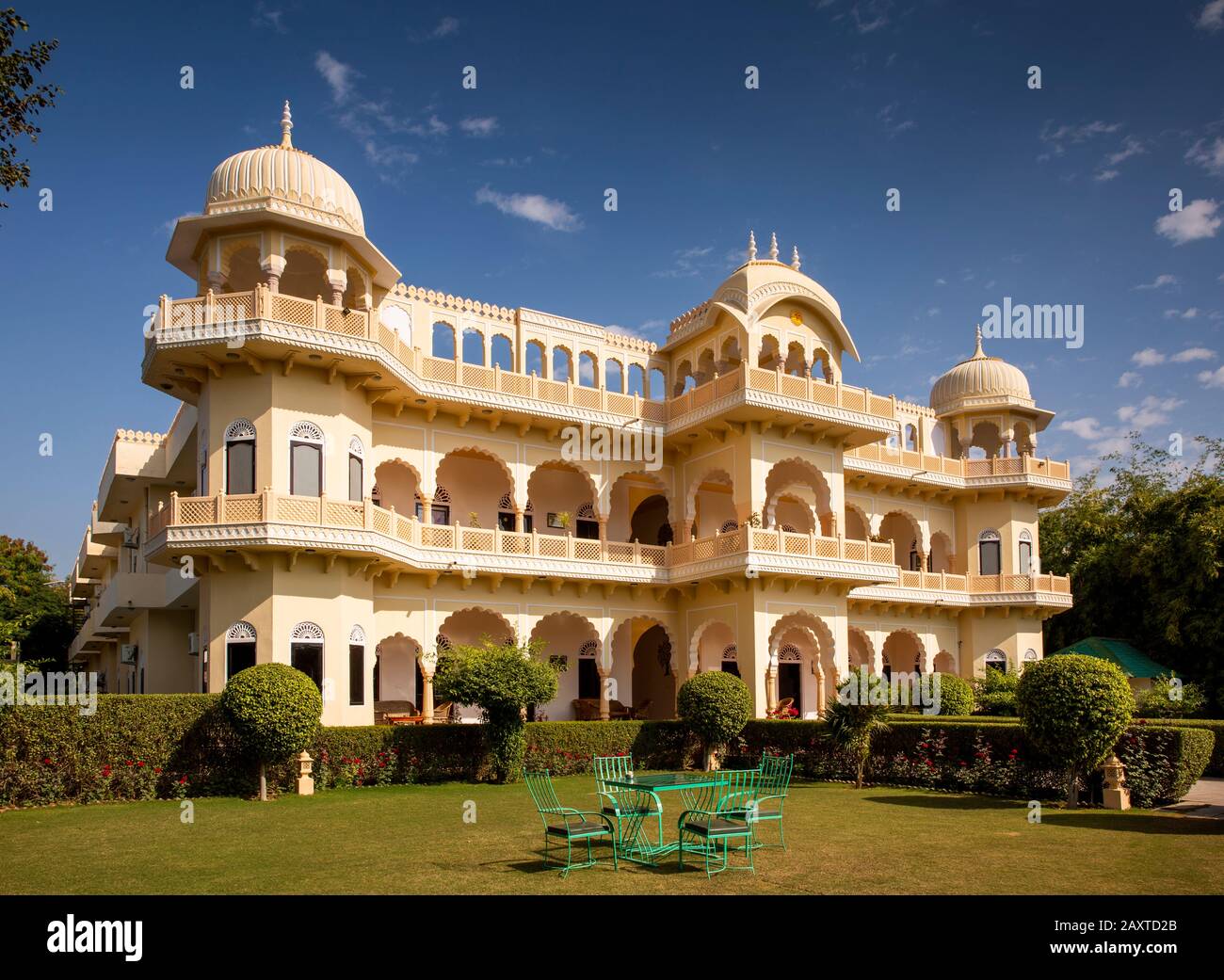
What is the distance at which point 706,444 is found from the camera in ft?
89.4

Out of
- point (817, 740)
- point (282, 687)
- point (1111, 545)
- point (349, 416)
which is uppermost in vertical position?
point (349, 416)

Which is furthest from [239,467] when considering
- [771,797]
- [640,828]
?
[640,828]

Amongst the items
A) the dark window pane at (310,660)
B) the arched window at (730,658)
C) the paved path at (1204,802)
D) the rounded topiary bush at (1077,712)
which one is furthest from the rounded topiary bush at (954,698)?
the dark window pane at (310,660)

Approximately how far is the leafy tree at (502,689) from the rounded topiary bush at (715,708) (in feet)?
11.4

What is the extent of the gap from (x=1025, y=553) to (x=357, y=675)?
2373 cm

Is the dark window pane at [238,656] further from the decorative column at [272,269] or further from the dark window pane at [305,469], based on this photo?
the decorative column at [272,269]

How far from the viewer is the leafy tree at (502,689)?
19312 millimetres

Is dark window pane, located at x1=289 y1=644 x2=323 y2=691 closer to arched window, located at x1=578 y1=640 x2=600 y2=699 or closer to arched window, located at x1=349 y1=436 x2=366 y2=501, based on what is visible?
arched window, located at x1=349 y1=436 x2=366 y2=501

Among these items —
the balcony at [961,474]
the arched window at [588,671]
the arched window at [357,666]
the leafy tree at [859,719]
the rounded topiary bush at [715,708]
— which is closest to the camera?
the leafy tree at [859,719]

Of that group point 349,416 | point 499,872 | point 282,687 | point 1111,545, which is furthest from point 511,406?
point 1111,545

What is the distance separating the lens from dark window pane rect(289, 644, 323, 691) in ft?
65.7

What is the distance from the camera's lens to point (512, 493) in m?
25.5

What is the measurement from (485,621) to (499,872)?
15795 millimetres

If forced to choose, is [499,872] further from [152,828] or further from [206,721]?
[206,721]
